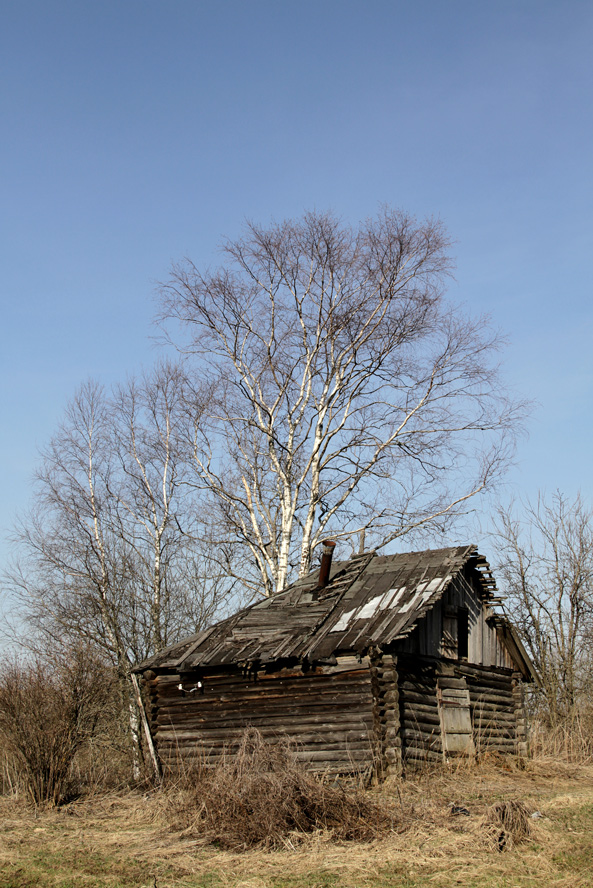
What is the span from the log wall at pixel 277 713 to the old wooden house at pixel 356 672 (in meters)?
0.02

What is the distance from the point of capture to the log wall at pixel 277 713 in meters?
14.7

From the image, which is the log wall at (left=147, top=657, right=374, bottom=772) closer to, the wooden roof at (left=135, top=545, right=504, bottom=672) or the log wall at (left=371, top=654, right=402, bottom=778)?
the log wall at (left=371, top=654, right=402, bottom=778)

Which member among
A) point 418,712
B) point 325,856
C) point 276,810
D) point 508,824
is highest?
point 418,712

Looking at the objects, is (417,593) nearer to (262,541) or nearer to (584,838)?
(262,541)

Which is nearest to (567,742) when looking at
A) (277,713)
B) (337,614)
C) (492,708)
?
(492,708)

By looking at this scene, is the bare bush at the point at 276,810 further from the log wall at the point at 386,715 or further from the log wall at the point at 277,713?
the log wall at the point at 277,713

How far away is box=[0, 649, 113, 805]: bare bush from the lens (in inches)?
529

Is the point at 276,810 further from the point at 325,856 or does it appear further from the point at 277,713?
the point at 277,713

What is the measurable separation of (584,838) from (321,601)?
27.6 feet

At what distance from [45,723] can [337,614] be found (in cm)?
613

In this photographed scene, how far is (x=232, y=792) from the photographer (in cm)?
977

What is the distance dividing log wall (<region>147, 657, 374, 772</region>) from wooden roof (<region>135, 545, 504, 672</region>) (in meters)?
0.45

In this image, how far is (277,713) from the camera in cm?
1540

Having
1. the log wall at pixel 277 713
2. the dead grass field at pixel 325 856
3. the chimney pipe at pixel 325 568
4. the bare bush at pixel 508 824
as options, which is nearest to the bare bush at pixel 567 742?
the log wall at pixel 277 713
